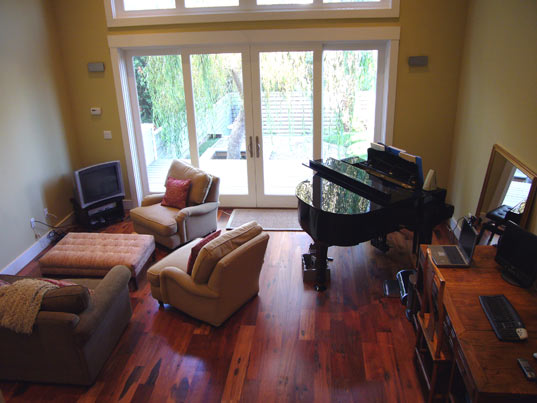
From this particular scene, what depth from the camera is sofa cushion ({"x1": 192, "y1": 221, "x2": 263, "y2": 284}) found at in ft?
12.0

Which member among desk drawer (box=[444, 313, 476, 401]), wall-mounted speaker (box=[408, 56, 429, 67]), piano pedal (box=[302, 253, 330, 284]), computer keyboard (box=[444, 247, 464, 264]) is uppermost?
wall-mounted speaker (box=[408, 56, 429, 67])

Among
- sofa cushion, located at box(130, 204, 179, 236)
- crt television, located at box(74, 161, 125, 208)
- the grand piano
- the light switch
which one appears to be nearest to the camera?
the grand piano

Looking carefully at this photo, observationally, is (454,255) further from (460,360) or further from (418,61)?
(418,61)

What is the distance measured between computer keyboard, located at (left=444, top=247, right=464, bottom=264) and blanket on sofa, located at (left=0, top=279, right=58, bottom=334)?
3011mm

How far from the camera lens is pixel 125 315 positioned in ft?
12.9

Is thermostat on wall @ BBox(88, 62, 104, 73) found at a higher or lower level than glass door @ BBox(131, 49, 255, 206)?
higher

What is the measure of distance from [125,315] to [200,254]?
97 centimetres

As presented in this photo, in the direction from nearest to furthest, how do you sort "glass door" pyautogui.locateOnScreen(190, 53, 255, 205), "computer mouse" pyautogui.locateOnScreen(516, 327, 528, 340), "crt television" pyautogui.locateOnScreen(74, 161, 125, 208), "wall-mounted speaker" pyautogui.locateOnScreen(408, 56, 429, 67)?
"computer mouse" pyautogui.locateOnScreen(516, 327, 528, 340) → "wall-mounted speaker" pyautogui.locateOnScreen(408, 56, 429, 67) → "crt television" pyautogui.locateOnScreen(74, 161, 125, 208) → "glass door" pyautogui.locateOnScreen(190, 53, 255, 205)

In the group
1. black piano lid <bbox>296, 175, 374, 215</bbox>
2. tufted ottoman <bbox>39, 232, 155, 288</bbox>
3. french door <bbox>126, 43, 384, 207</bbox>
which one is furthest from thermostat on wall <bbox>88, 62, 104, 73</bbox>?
black piano lid <bbox>296, 175, 374, 215</bbox>

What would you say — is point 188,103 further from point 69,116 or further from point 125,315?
point 125,315

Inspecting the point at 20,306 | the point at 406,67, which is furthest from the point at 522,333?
the point at 406,67

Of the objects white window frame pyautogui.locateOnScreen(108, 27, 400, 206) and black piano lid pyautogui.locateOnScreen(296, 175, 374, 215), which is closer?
black piano lid pyautogui.locateOnScreen(296, 175, 374, 215)

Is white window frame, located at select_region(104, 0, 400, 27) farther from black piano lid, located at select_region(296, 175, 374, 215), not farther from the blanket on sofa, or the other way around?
the blanket on sofa

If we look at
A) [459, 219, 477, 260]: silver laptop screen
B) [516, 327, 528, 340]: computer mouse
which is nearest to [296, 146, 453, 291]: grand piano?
[459, 219, 477, 260]: silver laptop screen
